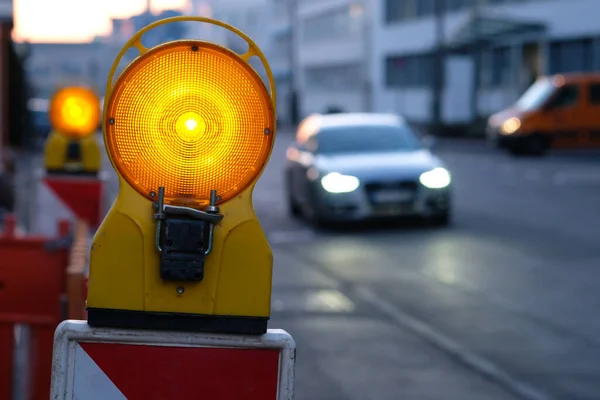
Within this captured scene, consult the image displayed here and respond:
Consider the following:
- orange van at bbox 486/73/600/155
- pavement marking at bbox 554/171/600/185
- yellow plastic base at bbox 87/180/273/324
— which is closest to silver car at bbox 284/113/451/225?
pavement marking at bbox 554/171/600/185

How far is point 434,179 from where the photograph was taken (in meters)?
15.4

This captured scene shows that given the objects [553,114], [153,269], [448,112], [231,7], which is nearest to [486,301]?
[153,269]

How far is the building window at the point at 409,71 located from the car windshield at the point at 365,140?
46.5m

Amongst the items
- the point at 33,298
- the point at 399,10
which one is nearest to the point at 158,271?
the point at 33,298

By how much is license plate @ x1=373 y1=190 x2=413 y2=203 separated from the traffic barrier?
10.7 meters

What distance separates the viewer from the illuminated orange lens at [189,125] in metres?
2.47

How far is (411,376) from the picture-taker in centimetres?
674

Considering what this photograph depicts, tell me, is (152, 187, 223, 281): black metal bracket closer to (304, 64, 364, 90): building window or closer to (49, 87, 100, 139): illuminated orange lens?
(49, 87, 100, 139): illuminated orange lens

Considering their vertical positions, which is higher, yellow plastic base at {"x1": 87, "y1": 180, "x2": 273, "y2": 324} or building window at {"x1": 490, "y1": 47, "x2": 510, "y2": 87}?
building window at {"x1": 490, "y1": 47, "x2": 510, "y2": 87}

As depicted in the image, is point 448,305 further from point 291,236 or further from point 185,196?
point 185,196

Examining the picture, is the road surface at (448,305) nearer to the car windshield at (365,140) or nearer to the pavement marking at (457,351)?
the pavement marking at (457,351)

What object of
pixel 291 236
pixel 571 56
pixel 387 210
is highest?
pixel 571 56

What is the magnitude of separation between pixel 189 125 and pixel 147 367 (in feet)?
1.59

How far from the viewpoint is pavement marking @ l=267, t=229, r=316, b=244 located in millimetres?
14367
